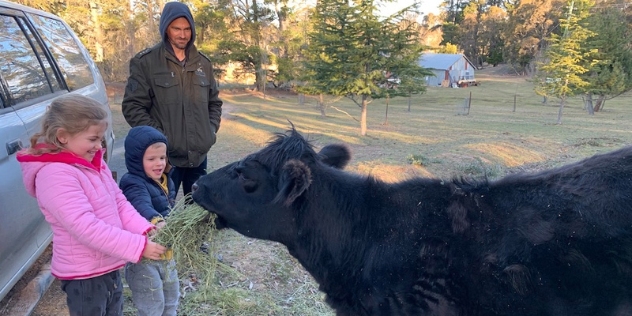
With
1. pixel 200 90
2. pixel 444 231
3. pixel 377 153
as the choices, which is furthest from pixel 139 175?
pixel 377 153

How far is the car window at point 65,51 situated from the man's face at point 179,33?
1.68 meters

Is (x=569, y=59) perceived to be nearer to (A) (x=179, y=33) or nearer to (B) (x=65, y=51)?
(A) (x=179, y=33)

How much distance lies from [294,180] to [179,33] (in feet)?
7.20

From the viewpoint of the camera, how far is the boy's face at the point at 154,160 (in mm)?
3059

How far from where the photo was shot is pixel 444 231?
2805mm

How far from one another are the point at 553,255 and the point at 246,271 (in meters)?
3.30

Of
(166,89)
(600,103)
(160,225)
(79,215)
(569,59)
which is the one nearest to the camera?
(79,215)

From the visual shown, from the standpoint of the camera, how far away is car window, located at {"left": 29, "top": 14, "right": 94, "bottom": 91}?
4.80 m

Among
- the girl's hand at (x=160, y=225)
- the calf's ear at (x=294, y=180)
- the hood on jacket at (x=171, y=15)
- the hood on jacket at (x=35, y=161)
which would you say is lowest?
the girl's hand at (x=160, y=225)

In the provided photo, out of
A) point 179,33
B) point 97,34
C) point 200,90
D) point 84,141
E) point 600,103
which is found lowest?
point 600,103

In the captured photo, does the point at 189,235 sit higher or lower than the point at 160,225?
lower

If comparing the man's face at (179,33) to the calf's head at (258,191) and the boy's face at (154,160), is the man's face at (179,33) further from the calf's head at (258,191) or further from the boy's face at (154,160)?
the calf's head at (258,191)

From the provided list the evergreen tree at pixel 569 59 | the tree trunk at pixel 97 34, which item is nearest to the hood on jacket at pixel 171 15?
the evergreen tree at pixel 569 59

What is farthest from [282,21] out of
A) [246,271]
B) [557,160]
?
[246,271]
